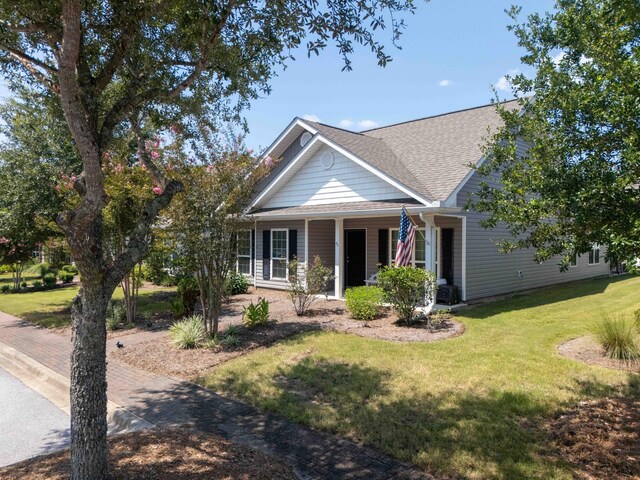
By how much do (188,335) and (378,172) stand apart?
278 inches

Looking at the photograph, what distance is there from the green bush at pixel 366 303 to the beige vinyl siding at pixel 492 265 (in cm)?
352

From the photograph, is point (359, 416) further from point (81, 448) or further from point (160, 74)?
point (160, 74)

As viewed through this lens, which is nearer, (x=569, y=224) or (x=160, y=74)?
(x=569, y=224)

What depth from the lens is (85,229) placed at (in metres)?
Result: 3.35

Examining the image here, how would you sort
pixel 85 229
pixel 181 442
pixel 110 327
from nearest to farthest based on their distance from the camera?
pixel 85 229 < pixel 181 442 < pixel 110 327

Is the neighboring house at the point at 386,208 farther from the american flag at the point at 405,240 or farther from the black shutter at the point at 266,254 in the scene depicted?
the american flag at the point at 405,240

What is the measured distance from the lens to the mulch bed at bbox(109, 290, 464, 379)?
7911mm

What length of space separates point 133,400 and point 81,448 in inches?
116

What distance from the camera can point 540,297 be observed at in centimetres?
1409

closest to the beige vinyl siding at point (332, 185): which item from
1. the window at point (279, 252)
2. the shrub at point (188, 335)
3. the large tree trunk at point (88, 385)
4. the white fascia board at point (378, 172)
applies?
the white fascia board at point (378, 172)

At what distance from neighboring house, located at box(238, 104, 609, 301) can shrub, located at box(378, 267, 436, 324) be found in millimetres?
1417

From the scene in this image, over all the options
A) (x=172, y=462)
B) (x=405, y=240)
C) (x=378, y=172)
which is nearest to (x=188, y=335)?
(x=172, y=462)

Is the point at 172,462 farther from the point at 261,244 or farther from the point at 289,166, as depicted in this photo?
the point at 261,244

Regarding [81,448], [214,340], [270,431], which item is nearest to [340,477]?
[270,431]
